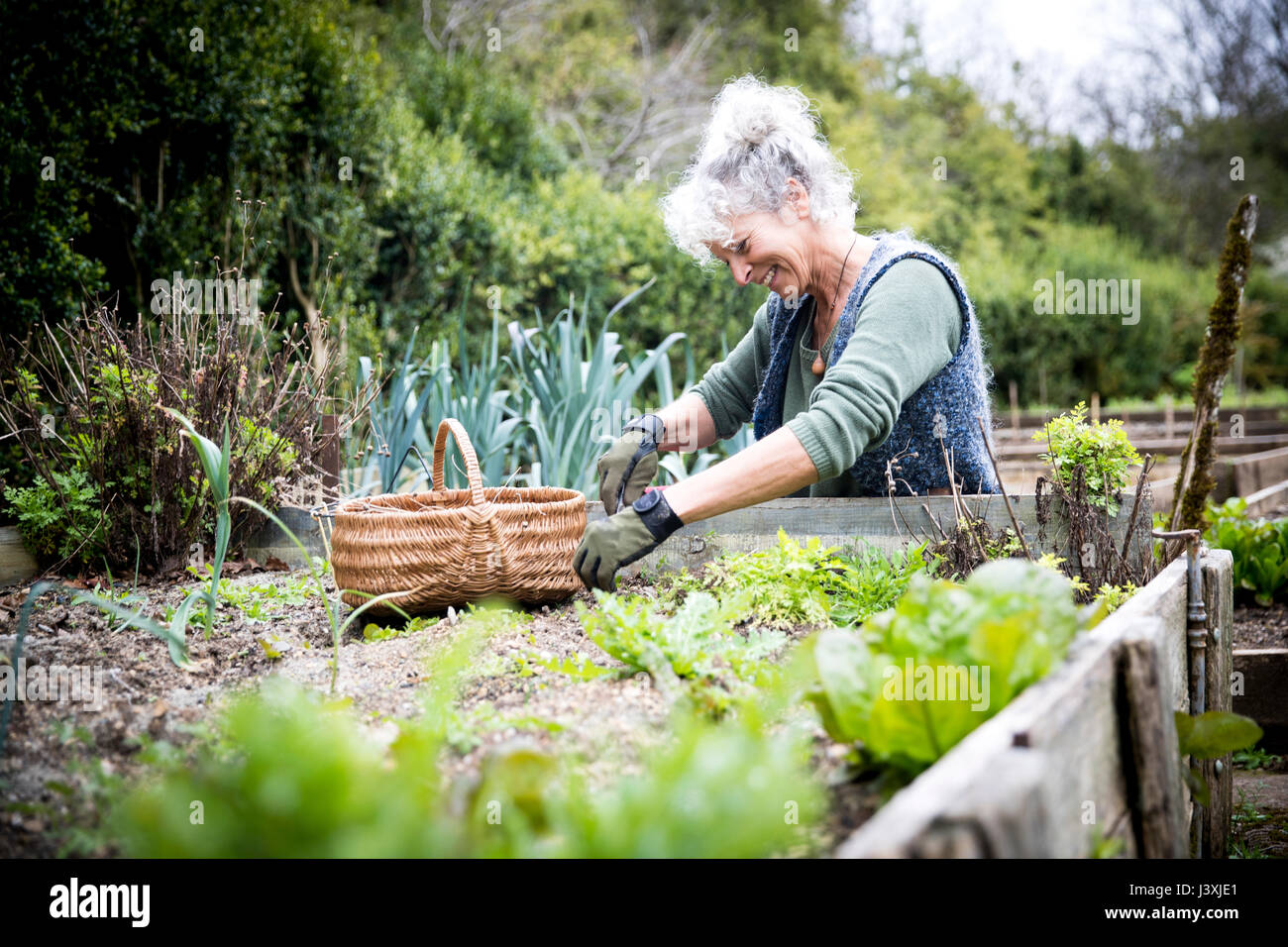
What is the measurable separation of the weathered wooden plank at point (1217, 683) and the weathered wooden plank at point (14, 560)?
10.3 feet

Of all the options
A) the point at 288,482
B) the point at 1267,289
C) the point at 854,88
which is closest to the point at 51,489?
the point at 288,482

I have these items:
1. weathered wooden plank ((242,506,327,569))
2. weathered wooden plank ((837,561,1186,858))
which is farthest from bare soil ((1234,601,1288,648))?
weathered wooden plank ((242,506,327,569))

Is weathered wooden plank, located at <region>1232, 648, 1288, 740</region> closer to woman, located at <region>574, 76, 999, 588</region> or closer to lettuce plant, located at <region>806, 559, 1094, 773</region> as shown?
woman, located at <region>574, 76, 999, 588</region>

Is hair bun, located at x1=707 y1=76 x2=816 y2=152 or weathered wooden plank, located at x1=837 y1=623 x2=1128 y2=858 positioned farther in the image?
hair bun, located at x1=707 y1=76 x2=816 y2=152

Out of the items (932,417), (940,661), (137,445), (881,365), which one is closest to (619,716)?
(940,661)

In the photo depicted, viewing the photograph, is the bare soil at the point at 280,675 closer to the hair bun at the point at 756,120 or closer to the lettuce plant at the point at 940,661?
the lettuce plant at the point at 940,661

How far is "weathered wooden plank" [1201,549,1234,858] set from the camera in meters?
1.81

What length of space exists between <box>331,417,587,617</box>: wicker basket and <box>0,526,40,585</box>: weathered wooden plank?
1.32 meters

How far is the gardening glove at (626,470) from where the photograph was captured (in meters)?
2.38

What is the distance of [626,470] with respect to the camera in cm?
237

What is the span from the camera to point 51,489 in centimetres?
264

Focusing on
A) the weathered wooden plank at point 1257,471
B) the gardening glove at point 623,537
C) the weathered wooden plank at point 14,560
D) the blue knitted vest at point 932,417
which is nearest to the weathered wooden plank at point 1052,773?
the gardening glove at point 623,537
